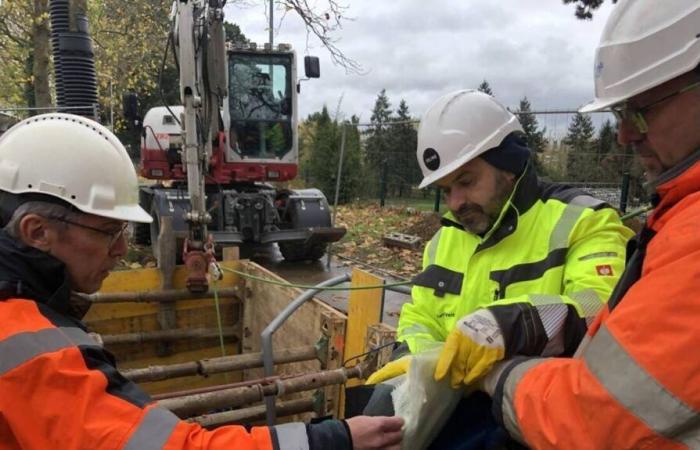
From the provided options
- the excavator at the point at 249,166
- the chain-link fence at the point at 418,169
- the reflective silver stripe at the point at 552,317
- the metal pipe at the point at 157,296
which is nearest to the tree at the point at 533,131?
the chain-link fence at the point at 418,169

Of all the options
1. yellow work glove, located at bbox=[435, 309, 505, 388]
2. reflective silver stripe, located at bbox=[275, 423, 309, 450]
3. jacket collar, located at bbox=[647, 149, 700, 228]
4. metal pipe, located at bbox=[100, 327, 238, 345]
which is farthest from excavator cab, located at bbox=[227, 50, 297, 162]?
jacket collar, located at bbox=[647, 149, 700, 228]

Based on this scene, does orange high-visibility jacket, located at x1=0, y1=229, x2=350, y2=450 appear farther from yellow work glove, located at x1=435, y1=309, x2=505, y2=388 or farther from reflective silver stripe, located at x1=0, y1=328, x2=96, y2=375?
yellow work glove, located at x1=435, y1=309, x2=505, y2=388

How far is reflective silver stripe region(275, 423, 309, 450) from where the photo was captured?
5.76 ft

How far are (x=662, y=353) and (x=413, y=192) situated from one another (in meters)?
17.4

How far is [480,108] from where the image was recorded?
240cm

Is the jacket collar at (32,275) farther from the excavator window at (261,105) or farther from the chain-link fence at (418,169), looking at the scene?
the excavator window at (261,105)

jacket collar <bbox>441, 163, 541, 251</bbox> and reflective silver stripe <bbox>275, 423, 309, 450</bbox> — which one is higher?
jacket collar <bbox>441, 163, 541, 251</bbox>

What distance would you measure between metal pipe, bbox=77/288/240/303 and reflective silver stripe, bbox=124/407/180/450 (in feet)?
12.0

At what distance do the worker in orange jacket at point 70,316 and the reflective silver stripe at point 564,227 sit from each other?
89 cm

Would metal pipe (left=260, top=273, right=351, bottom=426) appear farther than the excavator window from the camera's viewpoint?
No

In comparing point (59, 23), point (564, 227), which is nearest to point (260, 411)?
point (564, 227)

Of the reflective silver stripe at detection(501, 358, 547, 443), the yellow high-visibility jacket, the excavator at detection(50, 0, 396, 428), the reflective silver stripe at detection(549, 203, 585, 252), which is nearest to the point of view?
the reflective silver stripe at detection(501, 358, 547, 443)

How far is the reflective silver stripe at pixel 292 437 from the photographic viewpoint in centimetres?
176

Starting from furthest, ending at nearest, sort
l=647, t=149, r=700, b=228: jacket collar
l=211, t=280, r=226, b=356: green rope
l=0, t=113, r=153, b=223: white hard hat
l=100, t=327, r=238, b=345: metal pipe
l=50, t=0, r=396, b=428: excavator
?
l=211, t=280, r=226, b=356: green rope, l=100, t=327, r=238, b=345: metal pipe, l=50, t=0, r=396, b=428: excavator, l=0, t=113, r=153, b=223: white hard hat, l=647, t=149, r=700, b=228: jacket collar
